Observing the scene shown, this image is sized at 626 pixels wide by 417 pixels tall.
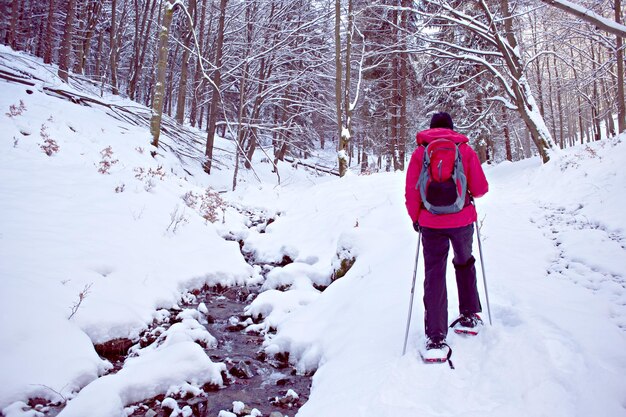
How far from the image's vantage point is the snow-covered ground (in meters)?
2.88

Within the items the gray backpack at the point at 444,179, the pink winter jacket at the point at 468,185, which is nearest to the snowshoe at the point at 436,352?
A: the pink winter jacket at the point at 468,185

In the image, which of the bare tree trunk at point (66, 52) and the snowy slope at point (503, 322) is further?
the bare tree trunk at point (66, 52)

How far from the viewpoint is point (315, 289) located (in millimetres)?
6359

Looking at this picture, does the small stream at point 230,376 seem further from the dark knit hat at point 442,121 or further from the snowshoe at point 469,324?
the dark knit hat at point 442,121

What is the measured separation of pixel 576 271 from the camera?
15.5ft

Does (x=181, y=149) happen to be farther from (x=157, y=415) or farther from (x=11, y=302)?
(x=157, y=415)

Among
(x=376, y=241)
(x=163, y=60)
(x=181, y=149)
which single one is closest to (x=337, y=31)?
(x=163, y=60)

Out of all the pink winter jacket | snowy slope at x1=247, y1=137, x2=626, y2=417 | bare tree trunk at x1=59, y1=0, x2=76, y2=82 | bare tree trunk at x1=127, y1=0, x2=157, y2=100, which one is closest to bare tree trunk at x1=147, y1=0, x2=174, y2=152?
bare tree trunk at x1=59, y1=0, x2=76, y2=82

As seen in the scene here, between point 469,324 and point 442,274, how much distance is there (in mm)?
616

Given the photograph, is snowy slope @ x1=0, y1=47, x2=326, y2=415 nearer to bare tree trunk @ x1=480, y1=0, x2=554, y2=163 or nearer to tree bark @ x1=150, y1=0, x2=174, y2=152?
tree bark @ x1=150, y1=0, x2=174, y2=152

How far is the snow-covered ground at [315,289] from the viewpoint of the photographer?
288cm

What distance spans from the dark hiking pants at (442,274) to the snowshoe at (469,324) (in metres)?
0.06

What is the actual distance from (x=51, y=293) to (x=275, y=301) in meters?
2.80

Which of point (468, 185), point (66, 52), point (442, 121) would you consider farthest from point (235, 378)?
point (66, 52)
